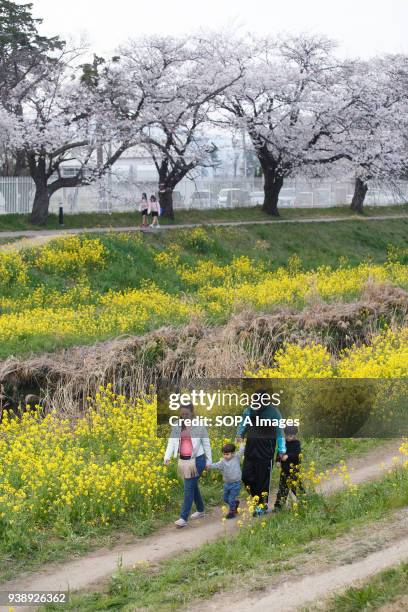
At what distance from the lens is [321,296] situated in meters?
20.2

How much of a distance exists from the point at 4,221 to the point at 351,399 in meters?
19.0

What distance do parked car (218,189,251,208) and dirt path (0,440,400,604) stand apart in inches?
1168

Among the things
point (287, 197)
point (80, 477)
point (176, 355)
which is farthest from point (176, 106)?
point (80, 477)

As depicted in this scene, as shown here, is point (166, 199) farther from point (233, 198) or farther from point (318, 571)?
point (318, 571)

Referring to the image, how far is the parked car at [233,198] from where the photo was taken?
129 ft

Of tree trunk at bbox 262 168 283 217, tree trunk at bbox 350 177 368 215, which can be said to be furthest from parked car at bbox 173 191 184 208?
tree trunk at bbox 350 177 368 215

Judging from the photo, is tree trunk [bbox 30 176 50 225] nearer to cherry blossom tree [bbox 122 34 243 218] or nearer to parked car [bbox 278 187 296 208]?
cherry blossom tree [bbox 122 34 243 218]

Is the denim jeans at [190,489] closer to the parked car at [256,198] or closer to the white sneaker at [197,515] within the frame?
the white sneaker at [197,515]

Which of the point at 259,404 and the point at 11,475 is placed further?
the point at 11,475

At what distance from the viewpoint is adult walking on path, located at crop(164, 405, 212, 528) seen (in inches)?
368

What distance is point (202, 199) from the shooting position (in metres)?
38.3

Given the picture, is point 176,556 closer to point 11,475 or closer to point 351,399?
point 11,475

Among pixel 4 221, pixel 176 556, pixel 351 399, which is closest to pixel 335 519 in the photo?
pixel 176 556

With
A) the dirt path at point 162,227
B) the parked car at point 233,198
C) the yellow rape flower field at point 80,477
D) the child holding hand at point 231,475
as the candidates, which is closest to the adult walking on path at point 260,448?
the child holding hand at point 231,475
